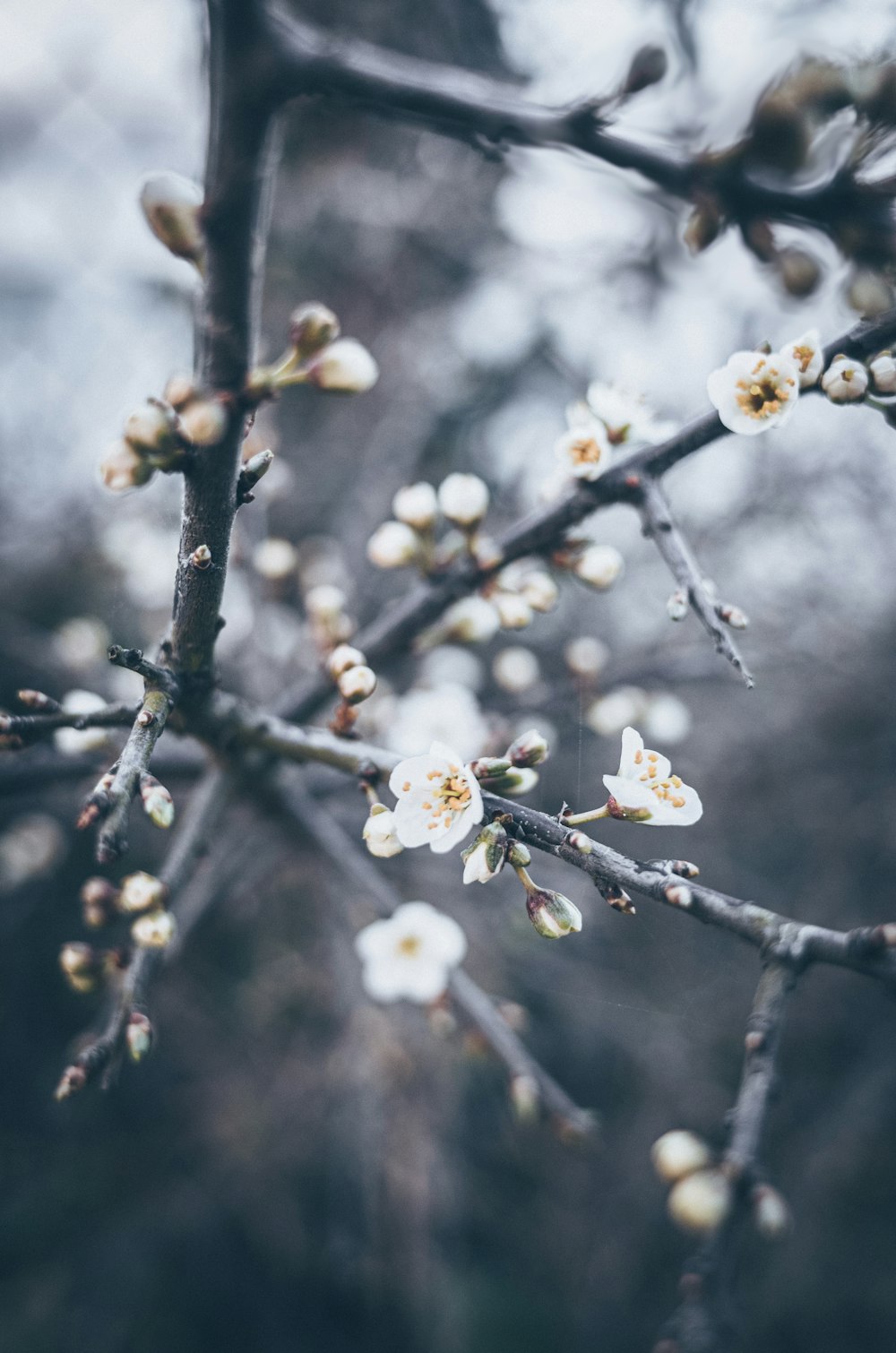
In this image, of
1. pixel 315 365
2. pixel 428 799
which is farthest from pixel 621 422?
pixel 428 799

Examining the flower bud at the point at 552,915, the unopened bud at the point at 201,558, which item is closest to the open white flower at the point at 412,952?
the flower bud at the point at 552,915

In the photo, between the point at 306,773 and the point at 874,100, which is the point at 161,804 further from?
the point at 874,100

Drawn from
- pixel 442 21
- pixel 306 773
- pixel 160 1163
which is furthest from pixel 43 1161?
pixel 442 21

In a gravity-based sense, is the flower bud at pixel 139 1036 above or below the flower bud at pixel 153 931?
below

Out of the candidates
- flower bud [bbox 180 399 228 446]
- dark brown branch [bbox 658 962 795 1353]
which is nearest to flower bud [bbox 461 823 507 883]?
dark brown branch [bbox 658 962 795 1353]

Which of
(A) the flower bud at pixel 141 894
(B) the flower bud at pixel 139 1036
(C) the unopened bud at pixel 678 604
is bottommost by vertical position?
(B) the flower bud at pixel 139 1036

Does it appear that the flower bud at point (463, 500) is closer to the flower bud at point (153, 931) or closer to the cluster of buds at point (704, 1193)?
the flower bud at point (153, 931)

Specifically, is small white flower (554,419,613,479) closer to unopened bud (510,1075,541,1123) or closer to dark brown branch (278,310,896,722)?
dark brown branch (278,310,896,722)

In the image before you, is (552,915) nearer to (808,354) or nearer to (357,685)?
(357,685)
